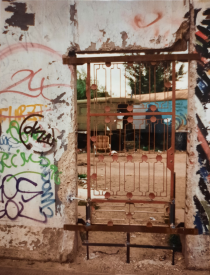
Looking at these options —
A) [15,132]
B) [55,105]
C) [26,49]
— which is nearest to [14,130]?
[15,132]

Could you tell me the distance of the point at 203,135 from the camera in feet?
9.25

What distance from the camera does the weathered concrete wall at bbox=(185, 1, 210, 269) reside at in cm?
275

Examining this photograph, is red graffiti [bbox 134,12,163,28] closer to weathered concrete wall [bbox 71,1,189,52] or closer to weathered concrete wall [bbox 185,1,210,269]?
weathered concrete wall [bbox 71,1,189,52]

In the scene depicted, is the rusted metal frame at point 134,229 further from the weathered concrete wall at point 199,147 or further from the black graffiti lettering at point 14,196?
the black graffiti lettering at point 14,196

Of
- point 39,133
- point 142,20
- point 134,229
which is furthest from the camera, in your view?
point 39,133

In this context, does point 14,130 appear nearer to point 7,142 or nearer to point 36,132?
point 7,142

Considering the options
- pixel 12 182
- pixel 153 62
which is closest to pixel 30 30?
pixel 153 62

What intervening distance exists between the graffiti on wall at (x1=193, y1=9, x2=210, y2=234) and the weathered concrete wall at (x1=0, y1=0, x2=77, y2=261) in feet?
5.42

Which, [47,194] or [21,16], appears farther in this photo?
[47,194]

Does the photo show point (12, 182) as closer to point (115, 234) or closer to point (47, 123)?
point (47, 123)

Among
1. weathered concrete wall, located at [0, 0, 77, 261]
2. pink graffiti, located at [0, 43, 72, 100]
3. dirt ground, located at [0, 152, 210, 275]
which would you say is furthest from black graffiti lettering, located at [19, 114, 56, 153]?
dirt ground, located at [0, 152, 210, 275]

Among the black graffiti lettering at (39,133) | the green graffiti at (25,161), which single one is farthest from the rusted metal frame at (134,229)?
the black graffiti lettering at (39,133)

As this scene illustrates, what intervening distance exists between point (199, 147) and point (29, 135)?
7.53 ft

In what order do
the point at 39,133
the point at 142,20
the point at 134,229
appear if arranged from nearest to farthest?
the point at 142,20, the point at 134,229, the point at 39,133
